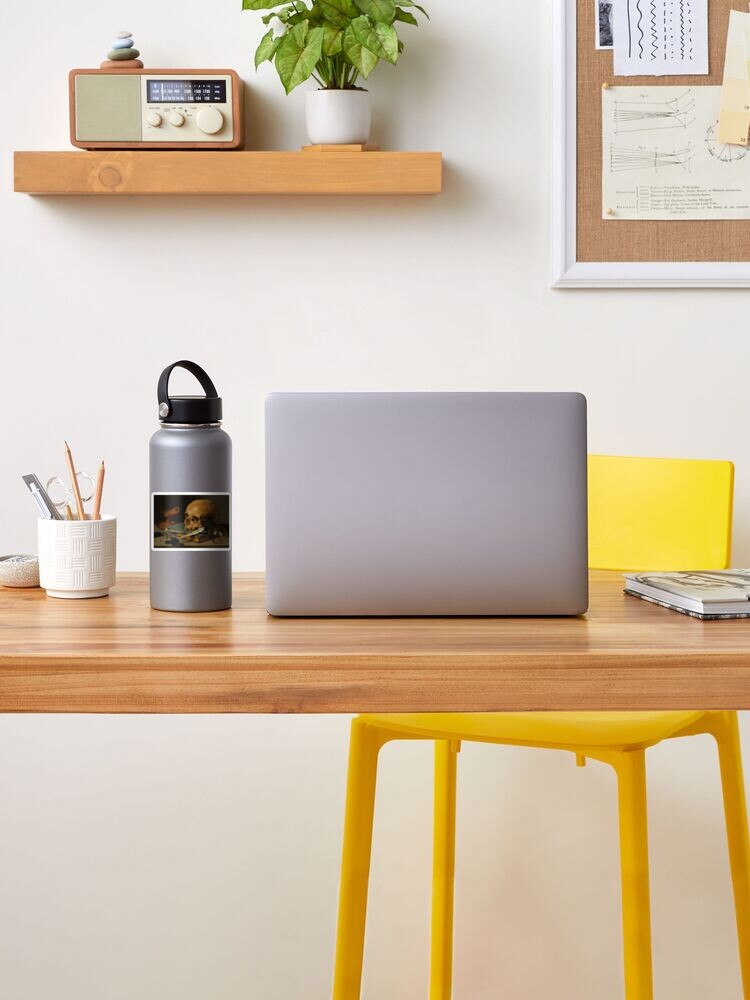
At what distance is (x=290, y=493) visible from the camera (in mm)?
958

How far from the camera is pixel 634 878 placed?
4.26 ft

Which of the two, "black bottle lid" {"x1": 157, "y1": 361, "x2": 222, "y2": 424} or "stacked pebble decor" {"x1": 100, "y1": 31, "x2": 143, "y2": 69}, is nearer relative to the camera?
"black bottle lid" {"x1": 157, "y1": 361, "x2": 222, "y2": 424}

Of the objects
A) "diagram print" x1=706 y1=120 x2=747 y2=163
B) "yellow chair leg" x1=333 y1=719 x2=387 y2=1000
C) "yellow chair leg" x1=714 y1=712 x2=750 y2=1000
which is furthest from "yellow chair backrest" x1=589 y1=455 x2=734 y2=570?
"diagram print" x1=706 y1=120 x2=747 y2=163

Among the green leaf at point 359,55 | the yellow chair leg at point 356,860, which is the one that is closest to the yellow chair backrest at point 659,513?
the yellow chair leg at point 356,860

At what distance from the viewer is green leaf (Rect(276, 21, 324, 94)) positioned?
5.47ft

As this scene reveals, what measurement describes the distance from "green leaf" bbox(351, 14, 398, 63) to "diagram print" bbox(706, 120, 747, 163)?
0.55m

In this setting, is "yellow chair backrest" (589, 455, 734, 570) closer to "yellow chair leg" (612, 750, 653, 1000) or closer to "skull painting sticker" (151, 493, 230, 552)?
"yellow chair leg" (612, 750, 653, 1000)

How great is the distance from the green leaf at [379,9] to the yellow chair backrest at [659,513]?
737mm

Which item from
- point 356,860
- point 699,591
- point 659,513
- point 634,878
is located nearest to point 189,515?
point 699,591

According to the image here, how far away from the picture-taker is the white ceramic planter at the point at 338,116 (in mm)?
1706

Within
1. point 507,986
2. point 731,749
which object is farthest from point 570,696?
point 507,986

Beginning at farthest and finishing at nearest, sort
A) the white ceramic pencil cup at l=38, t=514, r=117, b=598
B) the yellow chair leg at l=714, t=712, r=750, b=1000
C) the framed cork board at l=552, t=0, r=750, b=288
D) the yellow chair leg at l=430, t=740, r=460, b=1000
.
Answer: the framed cork board at l=552, t=0, r=750, b=288
the yellow chair leg at l=430, t=740, r=460, b=1000
the yellow chair leg at l=714, t=712, r=750, b=1000
the white ceramic pencil cup at l=38, t=514, r=117, b=598

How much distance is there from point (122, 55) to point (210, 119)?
0.57ft

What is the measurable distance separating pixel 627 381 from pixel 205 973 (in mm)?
1224
